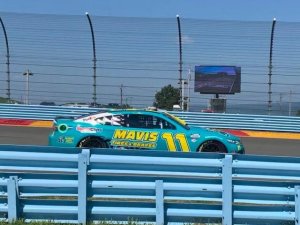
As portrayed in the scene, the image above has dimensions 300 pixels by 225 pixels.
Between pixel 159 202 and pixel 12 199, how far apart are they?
67.9 inches

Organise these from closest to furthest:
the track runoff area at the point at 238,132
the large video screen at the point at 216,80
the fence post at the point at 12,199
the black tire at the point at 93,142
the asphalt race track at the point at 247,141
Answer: the fence post at the point at 12,199, the black tire at the point at 93,142, the asphalt race track at the point at 247,141, the track runoff area at the point at 238,132, the large video screen at the point at 216,80

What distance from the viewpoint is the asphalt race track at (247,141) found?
57.2 ft

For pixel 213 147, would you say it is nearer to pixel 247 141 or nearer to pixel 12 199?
pixel 247 141

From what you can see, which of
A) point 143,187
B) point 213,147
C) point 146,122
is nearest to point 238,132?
point 213,147

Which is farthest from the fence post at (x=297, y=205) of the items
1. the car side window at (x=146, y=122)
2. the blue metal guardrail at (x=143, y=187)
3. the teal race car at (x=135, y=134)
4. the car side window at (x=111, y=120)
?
the car side window at (x=111, y=120)

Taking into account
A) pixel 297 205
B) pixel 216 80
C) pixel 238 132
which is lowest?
pixel 238 132

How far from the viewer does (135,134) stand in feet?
42.9

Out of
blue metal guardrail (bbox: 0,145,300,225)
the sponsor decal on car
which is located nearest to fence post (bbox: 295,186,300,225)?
blue metal guardrail (bbox: 0,145,300,225)

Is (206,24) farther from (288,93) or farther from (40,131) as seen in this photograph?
(40,131)

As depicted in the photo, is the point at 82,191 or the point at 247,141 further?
the point at 247,141

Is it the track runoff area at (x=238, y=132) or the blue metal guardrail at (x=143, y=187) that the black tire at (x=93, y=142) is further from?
the track runoff area at (x=238, y=132)

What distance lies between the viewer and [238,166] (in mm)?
6469

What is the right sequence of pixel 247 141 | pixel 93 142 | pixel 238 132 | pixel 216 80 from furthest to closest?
pixel 216 80 < pixel 238 132 < pixel 247 141 < pixel 93 142

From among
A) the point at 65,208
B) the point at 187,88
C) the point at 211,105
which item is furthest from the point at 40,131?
the point at 65,208
